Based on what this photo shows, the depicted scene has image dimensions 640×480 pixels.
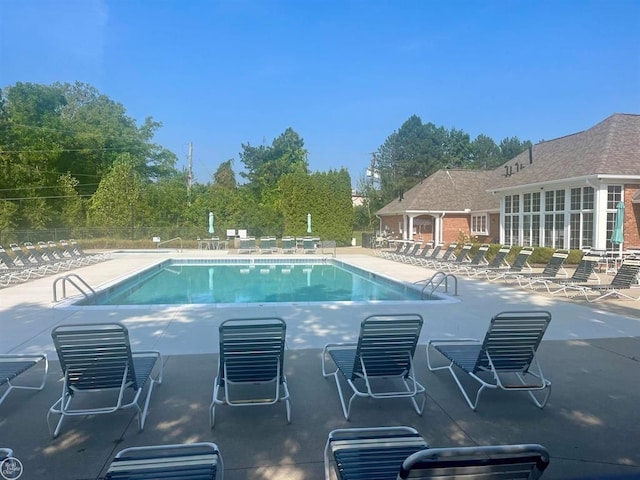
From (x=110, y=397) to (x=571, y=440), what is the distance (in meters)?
4.11

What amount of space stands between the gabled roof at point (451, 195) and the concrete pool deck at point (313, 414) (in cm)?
2129

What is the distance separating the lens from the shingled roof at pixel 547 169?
57.0ft

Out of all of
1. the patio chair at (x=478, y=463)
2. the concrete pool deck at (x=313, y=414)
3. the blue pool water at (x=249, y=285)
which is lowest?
the blue pool water at (x=249, y=285)

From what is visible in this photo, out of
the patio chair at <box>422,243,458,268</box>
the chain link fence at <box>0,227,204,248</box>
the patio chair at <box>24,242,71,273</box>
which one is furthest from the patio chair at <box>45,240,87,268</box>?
the patio chair at <box>422,243,458,268</box>

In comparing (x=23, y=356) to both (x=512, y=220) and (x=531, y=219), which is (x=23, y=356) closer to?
(x=531, y=219)

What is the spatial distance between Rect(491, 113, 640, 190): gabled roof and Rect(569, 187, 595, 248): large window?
0.87 m

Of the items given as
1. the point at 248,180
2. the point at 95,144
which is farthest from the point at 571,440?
the point at 248,180

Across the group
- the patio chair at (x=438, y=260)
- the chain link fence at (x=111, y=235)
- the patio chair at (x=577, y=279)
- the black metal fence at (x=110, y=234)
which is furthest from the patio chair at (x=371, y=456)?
the black metal fence at (x=110, y=234)

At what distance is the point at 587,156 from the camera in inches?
731

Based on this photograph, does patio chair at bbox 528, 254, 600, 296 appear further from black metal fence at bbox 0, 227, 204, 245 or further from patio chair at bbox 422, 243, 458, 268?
black metal fence at bbox 0, 227, 204, 245

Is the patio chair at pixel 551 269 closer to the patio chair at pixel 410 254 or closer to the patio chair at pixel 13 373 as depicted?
the patio chair at pixel 410 254

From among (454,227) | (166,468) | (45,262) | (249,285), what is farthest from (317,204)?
(166,468)

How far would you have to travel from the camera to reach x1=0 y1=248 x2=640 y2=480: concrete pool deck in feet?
10.9

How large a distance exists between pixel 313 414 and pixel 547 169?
2009 centimetres
